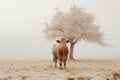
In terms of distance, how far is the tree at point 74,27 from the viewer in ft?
145

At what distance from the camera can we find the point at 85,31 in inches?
1751

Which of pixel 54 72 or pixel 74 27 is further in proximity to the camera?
pixel 74 27

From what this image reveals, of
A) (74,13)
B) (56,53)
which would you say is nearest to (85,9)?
(74,13)

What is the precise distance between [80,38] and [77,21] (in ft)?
7.73

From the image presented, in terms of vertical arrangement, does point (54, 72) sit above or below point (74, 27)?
below

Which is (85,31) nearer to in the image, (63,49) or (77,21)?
(77,21)

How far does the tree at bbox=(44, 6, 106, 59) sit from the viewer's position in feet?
145

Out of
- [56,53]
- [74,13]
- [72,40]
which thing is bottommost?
[56,53]

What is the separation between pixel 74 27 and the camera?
4453 centimetres

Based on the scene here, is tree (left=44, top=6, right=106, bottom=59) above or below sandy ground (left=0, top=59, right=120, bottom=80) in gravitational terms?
above

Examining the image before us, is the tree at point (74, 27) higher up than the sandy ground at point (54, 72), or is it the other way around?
the tree at point (74, 27)

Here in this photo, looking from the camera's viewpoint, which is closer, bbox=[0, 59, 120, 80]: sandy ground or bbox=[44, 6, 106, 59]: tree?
bbox=[0, 59, 120, 80]: sandy ground

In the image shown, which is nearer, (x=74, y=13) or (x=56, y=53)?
(x=56, y=53)

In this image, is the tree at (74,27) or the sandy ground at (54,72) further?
the tree at (74,27)
